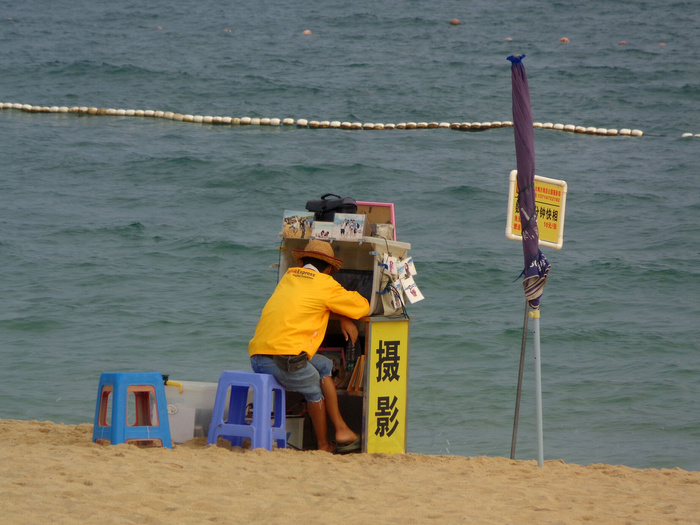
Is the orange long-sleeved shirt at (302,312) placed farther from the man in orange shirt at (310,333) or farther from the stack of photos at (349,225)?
the stack of photos at (349,225)

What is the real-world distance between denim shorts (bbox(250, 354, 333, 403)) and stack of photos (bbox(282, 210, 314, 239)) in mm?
940

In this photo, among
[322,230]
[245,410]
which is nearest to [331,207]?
[322,230]

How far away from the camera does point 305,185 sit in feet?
55.6

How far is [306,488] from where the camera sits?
4.57 metres

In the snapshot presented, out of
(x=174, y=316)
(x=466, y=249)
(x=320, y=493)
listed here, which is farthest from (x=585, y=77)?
(x=320, y=493)

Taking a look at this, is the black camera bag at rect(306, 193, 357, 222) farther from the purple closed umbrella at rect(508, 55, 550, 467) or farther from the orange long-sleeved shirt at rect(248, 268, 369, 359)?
the purple closed umbrella at rect(508, 55, 550, 467)

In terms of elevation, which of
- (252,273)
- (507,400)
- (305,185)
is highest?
(305,185)

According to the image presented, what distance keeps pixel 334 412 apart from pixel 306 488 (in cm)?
119

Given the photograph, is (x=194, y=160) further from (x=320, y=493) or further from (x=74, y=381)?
(x=320, y=493)

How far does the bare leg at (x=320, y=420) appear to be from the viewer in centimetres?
566

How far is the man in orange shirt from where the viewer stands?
5504 millimetres

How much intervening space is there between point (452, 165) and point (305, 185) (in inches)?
130

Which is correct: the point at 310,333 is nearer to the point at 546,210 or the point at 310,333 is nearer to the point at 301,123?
the point at 546,210

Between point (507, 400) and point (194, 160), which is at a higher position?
point (194, 160)
